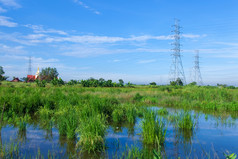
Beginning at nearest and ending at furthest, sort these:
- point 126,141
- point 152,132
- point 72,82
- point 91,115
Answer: point 152,132 → point 126,141 → point 91,115 → point 72,82

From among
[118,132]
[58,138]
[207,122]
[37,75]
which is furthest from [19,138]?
[37,75]

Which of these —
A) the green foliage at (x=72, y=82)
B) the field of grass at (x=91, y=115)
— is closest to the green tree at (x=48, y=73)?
the green foliage at (x=72, y=82)

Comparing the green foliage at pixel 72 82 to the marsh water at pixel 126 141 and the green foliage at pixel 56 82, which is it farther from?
the marsh water at pixel 126 141

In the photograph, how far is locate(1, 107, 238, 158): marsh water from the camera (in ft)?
16.1

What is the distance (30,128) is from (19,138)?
135 centimetres

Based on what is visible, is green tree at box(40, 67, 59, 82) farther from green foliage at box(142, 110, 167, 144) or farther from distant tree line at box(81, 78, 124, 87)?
green foliage at box(142, 110, 167, 144)

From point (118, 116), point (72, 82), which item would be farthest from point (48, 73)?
point (118, 116)

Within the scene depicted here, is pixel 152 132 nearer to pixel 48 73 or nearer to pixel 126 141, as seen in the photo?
pixel 126 141

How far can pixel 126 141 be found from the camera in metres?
5.93

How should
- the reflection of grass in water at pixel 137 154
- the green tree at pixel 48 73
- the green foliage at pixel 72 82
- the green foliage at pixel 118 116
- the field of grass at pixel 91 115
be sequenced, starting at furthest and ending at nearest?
1. the green tree at pixel 48 73
2. the green foliage at pixel 72 82
3. the green foliage at pixel 118 116
4. the field of grass at pixel 91 115
5. the reflection of grass in water at pixel 137 154

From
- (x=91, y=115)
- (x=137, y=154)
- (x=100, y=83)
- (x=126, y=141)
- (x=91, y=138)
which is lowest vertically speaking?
(x=126, y=141)

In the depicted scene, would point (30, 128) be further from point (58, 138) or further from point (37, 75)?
point (37, 75)

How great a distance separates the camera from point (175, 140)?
609 cm

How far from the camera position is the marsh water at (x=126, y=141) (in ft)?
16.1
